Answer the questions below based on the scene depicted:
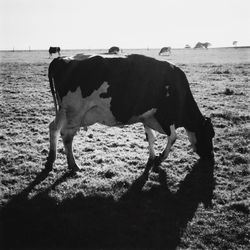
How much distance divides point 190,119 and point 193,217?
3.02m

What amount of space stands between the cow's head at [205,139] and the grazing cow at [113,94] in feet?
0.16

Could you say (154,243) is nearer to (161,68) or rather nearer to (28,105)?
(161,68)

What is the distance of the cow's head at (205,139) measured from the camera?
303 inches

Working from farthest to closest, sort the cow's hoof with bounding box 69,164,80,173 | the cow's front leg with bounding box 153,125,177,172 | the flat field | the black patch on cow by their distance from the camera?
the cow's front leg with bounding box 153,125,177,172
the cow's hoof with bounding box 69,164,80,173
the black patch on cow
the flat field

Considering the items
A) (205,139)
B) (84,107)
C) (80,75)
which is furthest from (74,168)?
(205,139)

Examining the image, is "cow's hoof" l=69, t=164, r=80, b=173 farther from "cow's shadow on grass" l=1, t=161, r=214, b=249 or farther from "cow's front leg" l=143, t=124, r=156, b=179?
"cow's front leg" l=143, t=124, r=156, b=179

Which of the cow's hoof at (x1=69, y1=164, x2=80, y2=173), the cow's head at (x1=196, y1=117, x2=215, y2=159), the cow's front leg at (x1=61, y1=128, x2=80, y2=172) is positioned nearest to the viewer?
the cow's front leg at (x1=61, y1=128, x2=80, y2=172)

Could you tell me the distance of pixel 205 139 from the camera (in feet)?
25.2

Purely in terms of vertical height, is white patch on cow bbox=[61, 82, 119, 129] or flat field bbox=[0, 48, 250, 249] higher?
white patch on cow bbox=[61, 82, 119, 129]

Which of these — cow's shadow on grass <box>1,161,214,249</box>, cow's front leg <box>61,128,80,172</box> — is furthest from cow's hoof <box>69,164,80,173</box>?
cow's shadow on grass <box>1,161,214,249</box>

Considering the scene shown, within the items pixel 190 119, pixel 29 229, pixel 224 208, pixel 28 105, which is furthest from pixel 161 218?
pixel 28 105

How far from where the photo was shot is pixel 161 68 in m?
7.21

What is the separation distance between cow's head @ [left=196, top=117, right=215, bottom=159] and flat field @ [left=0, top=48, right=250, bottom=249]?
0.31 metres

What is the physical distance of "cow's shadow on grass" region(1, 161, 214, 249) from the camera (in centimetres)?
463
